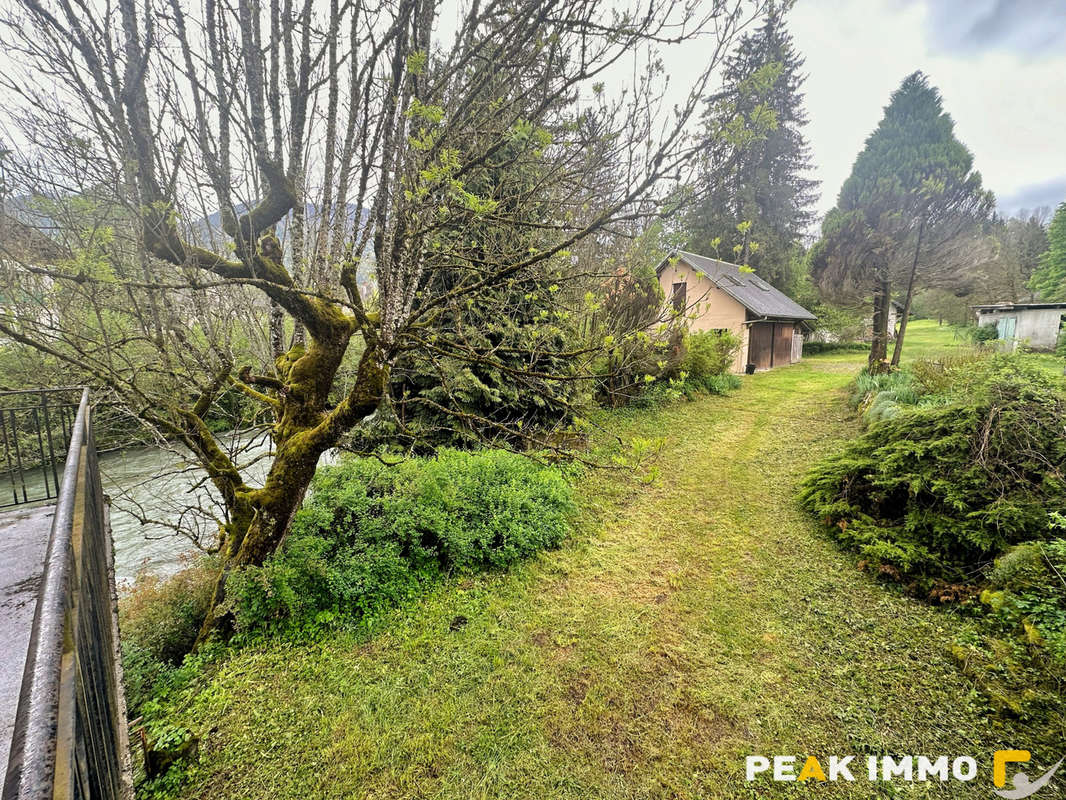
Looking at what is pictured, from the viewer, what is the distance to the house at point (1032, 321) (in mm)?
16531

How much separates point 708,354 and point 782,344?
9922mm

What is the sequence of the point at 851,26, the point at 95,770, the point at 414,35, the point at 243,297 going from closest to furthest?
the point at 95,770, the point at 414,35, the point at 851,26, the point at 243,297

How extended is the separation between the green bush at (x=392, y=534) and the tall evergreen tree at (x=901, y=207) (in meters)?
13.8

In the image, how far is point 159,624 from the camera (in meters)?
3.68

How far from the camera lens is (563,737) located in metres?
2.75

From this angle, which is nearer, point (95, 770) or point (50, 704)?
point (50, 704)

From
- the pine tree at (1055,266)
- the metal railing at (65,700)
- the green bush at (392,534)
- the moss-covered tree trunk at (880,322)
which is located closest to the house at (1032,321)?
the moss-covered tree trunk at (880,322)

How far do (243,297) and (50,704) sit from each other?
4.47 meters

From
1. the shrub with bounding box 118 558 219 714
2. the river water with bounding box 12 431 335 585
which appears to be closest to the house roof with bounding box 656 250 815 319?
the river water with bounding box 12 431 335 585

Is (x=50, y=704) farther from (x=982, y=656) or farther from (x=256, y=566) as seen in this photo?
(x=982, y=656)

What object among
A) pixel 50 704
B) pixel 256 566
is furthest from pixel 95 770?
pixel 256 566

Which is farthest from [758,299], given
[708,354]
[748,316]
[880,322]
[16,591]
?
[16,591]

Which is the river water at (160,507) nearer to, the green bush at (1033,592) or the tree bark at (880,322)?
the green bush at (1033,592)

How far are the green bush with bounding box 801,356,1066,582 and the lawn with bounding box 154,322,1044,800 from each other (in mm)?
501
